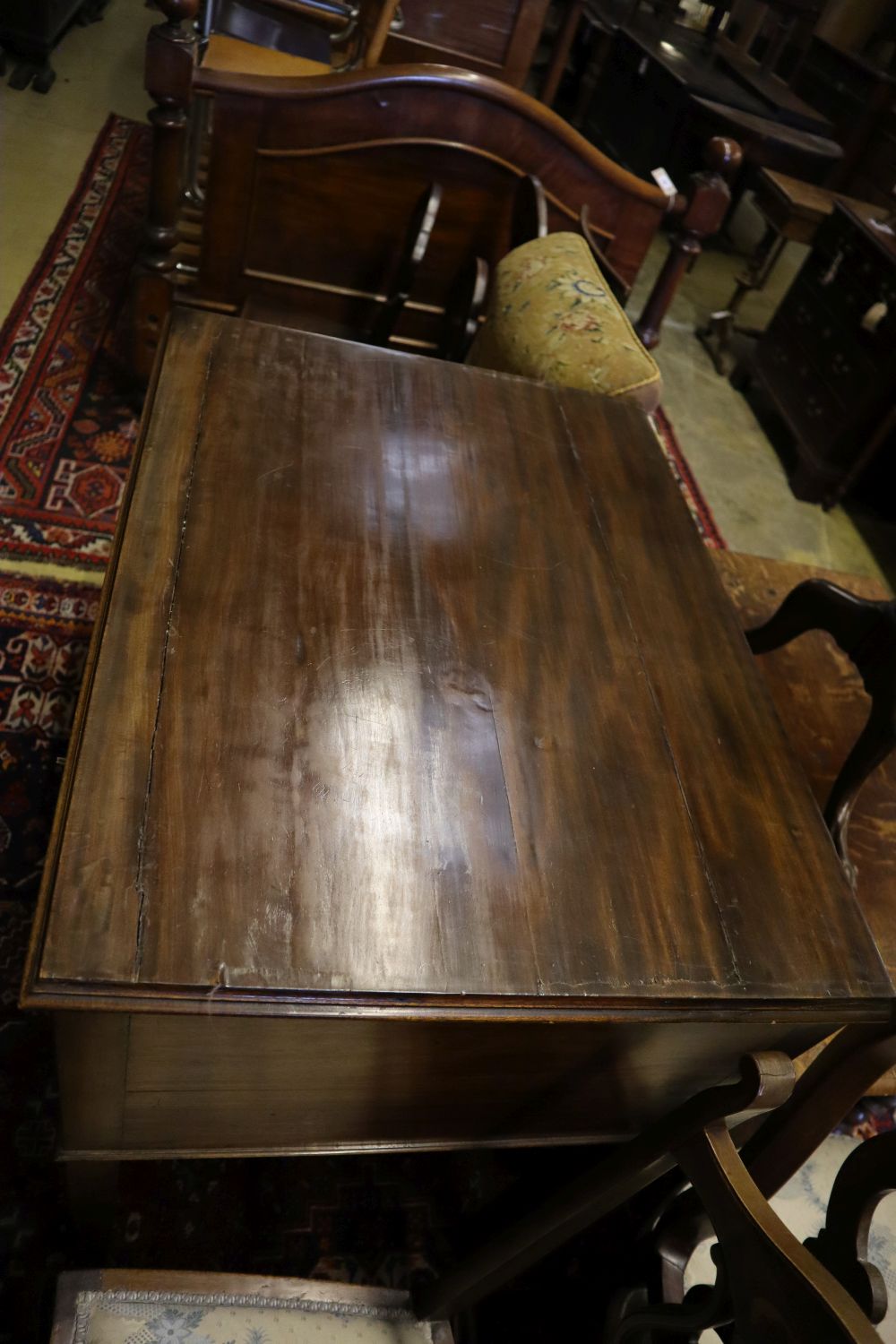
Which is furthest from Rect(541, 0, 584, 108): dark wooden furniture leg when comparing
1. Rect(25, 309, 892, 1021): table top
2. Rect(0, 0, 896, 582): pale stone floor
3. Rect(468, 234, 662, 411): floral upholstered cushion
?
Rect(25, 309, 892, 1021): table top

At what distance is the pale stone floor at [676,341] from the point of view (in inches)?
117

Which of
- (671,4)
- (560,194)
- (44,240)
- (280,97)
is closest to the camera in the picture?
(280,97)

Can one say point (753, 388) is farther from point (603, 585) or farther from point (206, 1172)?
point (206, 1172)

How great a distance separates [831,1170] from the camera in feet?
3.78

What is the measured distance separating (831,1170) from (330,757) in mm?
862

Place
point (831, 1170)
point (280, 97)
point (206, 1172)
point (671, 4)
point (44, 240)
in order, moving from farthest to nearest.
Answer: point (671, 4)
point (44, 240)
point (280, 97)
point (206, 1172)
point (831, 1170)

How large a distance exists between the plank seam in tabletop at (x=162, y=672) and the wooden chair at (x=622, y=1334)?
35cm

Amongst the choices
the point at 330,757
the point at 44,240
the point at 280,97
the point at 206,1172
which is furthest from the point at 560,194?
the point at 206,1172

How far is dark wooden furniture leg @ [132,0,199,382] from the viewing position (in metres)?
1.81

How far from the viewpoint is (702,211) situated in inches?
89.4

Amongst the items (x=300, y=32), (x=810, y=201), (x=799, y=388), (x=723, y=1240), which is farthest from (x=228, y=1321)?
(x=810, y=201)

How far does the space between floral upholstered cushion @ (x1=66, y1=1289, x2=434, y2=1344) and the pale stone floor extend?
2.50m

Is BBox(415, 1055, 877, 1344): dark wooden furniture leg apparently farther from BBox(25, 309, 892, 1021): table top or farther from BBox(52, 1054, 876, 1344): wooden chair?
BBox(25, 309, 892, 1021): table top

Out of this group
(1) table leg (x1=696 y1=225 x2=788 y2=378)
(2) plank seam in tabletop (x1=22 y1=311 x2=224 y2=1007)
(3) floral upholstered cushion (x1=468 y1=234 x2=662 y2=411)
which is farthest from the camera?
(1) table leg (x1=696 y1=225 x2=788 y2=378)
